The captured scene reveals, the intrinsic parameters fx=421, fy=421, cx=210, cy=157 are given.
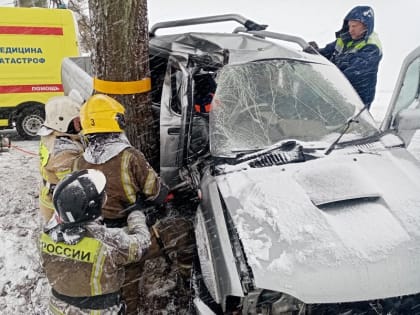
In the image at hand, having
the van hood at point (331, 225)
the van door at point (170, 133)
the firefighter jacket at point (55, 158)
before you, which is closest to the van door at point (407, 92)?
the van hood at point (331, 225)

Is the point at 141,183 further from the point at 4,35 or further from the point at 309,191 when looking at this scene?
the point at 4,35

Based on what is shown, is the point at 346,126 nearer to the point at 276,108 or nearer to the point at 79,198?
the point at 276,108

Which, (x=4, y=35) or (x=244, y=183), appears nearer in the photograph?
(x=244, y=183)

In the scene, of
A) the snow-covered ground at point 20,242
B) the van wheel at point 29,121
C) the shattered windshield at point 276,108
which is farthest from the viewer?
the van wheel at point 29,121

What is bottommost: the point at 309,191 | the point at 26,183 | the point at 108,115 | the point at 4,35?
the point at 26,183

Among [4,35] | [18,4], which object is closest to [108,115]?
[4,35]

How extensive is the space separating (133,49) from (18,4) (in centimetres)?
1404

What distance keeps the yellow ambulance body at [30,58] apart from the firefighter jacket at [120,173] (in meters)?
7.07

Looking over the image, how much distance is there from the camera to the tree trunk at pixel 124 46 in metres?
3.70

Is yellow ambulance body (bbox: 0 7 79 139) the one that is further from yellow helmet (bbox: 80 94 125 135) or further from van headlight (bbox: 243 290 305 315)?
van headlight (bbox: 243 290 305 315)

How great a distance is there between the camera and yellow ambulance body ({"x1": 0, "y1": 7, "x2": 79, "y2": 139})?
880 cm

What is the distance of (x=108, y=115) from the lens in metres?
2.82

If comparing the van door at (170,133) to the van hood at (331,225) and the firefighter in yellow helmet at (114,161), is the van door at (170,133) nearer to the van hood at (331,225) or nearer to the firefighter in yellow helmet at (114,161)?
the firefighter in yellow helmet at (114,161)

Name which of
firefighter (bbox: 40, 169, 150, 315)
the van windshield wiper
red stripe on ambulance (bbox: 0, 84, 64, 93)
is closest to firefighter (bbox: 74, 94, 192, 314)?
firefighter (bbox: 40, 169, 150, 315)
